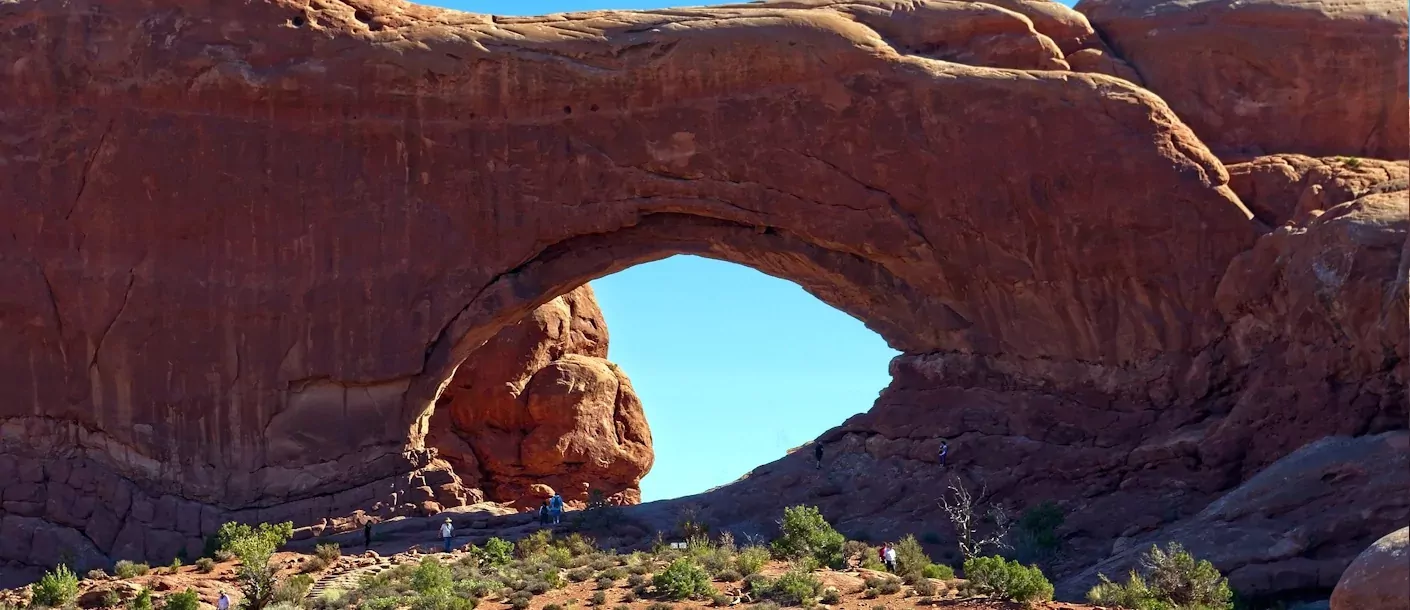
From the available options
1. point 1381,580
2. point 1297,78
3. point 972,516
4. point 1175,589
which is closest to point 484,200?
point 972,516

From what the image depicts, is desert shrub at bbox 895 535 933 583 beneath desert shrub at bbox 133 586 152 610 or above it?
beneath

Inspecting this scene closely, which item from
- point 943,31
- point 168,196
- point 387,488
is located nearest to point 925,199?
point 943,31

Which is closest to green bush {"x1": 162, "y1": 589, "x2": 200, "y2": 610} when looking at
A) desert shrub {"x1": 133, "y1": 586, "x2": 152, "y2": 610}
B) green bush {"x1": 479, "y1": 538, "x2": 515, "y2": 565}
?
desert shrub {"x1": 133, "y1": 586, "x2": 152, "y2": 610}

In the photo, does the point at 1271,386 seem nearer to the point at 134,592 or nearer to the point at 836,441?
the point at 836,441

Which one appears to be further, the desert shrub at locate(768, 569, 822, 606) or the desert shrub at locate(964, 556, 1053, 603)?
the desert shrub at locate(768, 569, 822, 606)

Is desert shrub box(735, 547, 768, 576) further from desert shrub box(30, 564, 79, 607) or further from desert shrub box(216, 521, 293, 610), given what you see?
desert shrub box(30, 564, 79, 607)

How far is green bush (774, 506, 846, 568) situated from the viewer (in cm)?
2490

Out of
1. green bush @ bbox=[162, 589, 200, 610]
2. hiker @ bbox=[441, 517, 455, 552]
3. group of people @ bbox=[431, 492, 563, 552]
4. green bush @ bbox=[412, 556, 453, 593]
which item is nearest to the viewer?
green bush @ bbox=[162, 589, 200, 610]

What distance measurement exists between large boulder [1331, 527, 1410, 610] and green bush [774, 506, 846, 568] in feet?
44.8

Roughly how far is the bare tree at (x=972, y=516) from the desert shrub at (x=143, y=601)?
11.7 metres

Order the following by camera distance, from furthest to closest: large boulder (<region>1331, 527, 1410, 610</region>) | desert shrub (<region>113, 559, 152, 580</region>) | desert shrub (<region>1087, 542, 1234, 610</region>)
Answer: desert shrub (<region>113, 559, 152, 580</region>) → desert shrub (<region>1087, 542, 1234, 610</region>) → large boulder (<region>1331, 527, 1410, 610</region>)

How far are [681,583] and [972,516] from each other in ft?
21.3

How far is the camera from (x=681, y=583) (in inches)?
889

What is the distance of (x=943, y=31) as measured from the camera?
29.8 metres
